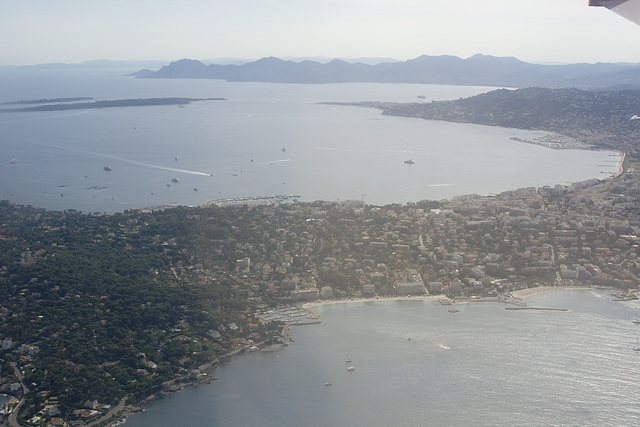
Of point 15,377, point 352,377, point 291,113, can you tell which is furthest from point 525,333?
point 291,113

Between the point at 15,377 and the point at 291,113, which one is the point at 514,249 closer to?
the point at 15,377

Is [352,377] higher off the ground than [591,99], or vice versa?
[591,99]

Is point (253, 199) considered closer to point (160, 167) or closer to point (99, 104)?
point (160, 167)

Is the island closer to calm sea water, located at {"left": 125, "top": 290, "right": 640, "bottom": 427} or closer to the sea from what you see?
the sea

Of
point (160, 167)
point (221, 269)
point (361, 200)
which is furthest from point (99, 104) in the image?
point (221, 269)

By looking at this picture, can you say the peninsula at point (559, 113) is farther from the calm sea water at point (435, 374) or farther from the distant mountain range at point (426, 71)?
the distant mountain range at point (426, 71)

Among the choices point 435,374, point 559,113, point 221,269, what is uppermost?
point 559,113

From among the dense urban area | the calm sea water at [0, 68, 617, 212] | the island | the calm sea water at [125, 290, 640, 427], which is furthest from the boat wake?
the island
